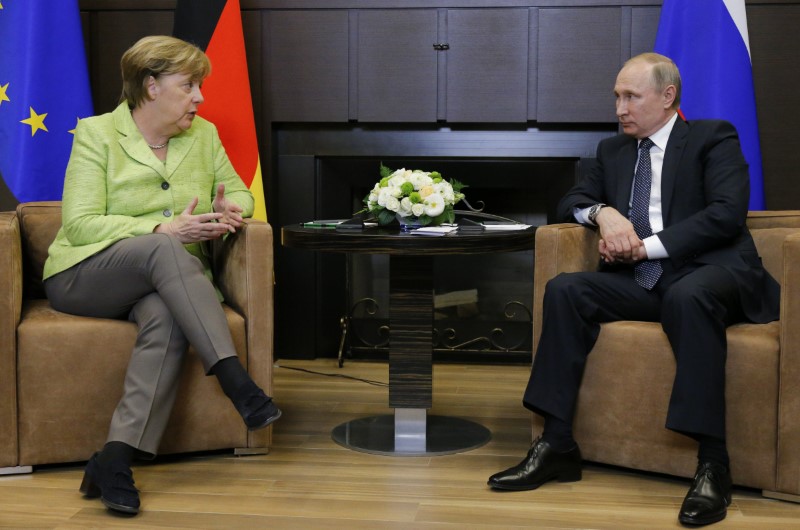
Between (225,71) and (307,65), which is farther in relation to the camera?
(307,65)

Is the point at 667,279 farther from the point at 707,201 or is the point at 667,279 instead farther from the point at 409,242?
the point at 409,242

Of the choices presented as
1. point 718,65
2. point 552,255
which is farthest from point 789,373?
point 718,65

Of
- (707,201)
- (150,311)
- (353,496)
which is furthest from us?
(707,201)

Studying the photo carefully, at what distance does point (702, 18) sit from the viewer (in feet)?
11.3

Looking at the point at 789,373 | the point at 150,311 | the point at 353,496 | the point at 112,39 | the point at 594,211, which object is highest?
the point at 112,39

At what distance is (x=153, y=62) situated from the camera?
2.73m

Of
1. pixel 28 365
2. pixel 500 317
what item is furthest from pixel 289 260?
pixel 28 365

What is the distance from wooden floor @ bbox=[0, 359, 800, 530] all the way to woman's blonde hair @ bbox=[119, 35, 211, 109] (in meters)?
1.05

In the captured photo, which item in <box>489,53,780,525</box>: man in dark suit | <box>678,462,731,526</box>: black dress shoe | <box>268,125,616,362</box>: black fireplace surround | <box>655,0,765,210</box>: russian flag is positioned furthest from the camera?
<box>268,125,616,362</box>: black fireplace surround

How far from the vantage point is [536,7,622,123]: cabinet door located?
3.75 m

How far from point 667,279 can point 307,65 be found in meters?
1.89

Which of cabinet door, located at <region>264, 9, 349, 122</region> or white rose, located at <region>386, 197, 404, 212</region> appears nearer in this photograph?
white rose, located at <region>386, 197, 404, 212</region>

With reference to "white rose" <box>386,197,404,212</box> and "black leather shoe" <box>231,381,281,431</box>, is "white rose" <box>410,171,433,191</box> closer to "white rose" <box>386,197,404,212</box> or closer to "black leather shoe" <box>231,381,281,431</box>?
"white rose" <box>386,197,404,212</box>

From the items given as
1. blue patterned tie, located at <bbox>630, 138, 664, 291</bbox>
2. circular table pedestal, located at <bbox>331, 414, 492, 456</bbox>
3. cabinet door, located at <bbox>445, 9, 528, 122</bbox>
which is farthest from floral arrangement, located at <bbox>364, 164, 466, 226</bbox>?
cabinet door, located at <bbox>445, 9, 528, 122</bbox>
